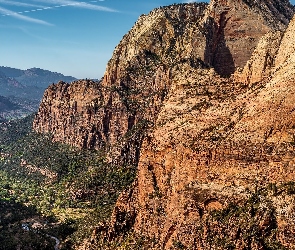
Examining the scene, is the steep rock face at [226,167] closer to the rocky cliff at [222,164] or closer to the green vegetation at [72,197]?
the rocky cliff at [222,164]

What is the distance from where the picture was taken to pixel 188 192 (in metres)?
68.2

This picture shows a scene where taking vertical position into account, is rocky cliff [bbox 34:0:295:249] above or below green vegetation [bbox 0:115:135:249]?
above

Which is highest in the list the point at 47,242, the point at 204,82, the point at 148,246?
the point at 204,82

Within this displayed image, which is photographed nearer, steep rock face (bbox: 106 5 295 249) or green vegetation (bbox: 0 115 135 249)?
steep rock face (bbox: 106 5 295 249)

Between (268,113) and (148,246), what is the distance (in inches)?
1143

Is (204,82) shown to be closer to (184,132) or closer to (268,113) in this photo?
(184,132)

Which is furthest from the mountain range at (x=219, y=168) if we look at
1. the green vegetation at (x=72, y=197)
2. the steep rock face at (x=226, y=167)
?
the green vegetation at (x=72, y=197)

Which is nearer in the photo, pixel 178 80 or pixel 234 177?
pixel 234 177

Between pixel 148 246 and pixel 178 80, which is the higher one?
pixel 178 80

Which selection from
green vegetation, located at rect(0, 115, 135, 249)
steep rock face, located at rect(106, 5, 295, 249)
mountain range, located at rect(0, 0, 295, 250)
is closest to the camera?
steep rock face, located at rect(106, 5, 295, 249)

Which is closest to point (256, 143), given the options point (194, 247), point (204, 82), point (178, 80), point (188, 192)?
point (188, 192)

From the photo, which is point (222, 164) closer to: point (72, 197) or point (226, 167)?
point (226, 167)

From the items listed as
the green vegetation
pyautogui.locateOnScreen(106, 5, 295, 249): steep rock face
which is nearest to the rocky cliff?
pyautogui.locateOnScreen(106, 5, 295, 249): steep rock face

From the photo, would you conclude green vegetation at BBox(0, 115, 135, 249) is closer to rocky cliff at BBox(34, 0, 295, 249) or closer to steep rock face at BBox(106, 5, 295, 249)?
rocky cliff at BBox(34, 0, 295, 249)
